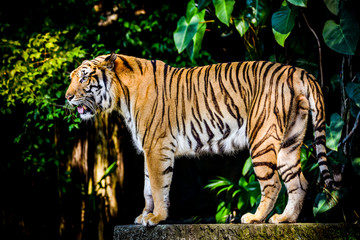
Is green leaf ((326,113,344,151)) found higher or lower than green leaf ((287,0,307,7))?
lower

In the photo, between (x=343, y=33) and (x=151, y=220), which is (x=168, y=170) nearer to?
(x=151, y=220)

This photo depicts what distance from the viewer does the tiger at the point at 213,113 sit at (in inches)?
144

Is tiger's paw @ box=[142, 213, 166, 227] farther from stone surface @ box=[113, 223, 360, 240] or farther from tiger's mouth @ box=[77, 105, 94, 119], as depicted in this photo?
tiger's mouth @ box=[77, 105, 94, 119]

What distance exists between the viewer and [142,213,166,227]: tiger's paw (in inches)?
145

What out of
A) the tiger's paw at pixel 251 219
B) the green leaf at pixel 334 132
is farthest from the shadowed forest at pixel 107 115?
the tiger's paw at pixel 251 219

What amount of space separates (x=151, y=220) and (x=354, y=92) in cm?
248

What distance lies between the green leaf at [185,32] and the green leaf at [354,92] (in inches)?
65.1

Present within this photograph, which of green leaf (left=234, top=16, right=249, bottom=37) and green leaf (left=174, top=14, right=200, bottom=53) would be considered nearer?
green leaf (left=174, top=14, right=200, bottom=53)

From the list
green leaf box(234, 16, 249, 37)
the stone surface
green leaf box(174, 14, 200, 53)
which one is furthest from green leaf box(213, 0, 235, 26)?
the stone surface

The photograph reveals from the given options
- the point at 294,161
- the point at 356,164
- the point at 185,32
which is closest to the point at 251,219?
the point at 294,161

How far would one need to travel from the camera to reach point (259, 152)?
3.62 meters

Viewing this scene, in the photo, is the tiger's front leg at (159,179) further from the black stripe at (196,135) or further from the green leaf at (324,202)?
the green leaf at (324,202)

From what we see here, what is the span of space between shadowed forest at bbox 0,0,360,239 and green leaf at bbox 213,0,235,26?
1 centimetres

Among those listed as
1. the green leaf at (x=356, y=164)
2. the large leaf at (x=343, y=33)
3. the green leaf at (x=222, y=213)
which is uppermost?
the large leaf at (x=343, y=33)
